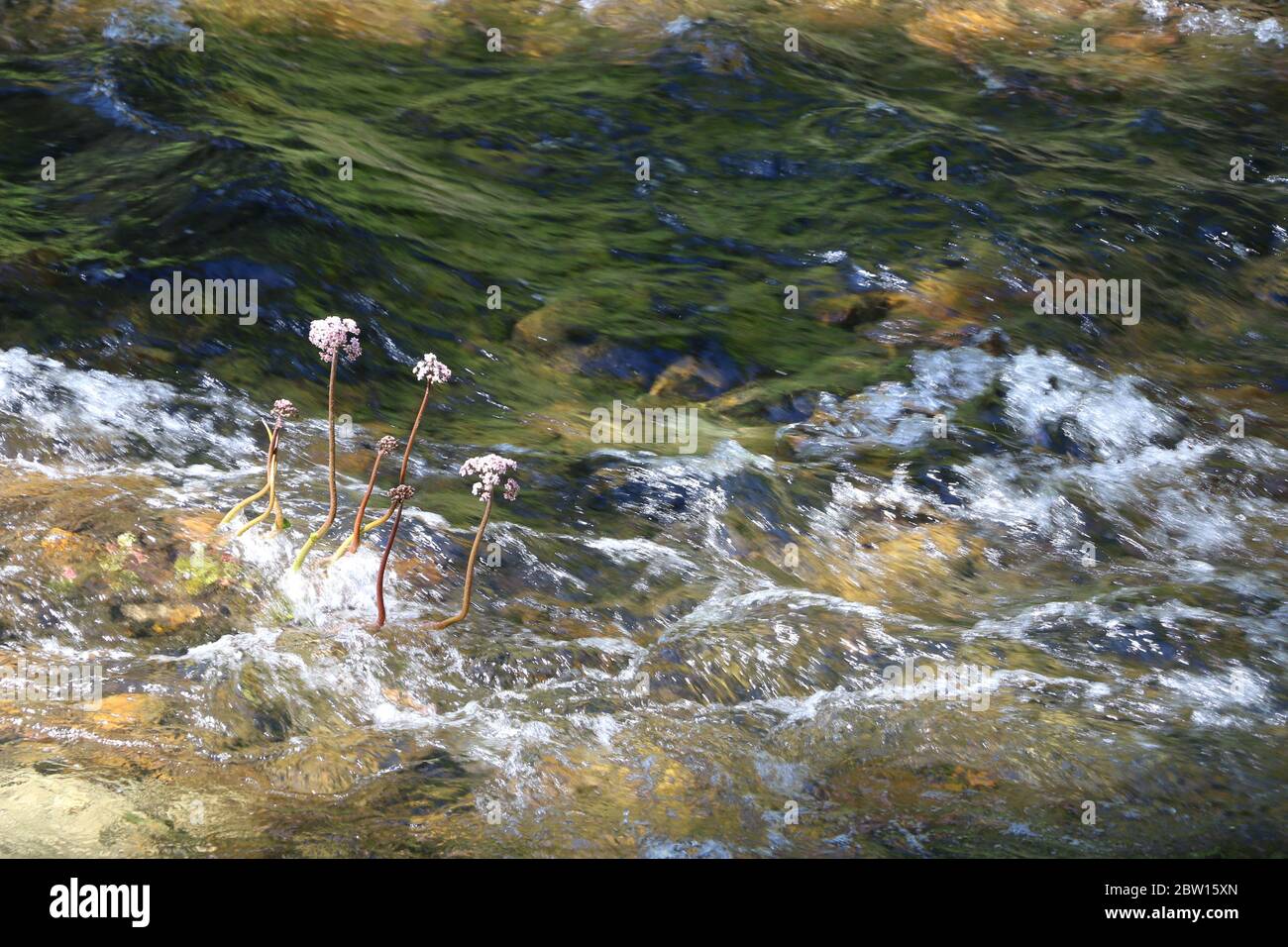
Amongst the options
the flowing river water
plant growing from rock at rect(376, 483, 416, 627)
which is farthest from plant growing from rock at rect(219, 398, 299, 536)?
plant growing from rock at rect(376, 483, 416, 627)

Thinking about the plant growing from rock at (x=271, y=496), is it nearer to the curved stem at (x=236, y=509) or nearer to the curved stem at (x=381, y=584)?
the curved stem at (x=236, y=509)

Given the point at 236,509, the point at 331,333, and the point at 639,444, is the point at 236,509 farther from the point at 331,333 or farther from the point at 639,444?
the point at 639,444

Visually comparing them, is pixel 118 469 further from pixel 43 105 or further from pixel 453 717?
pixel 43 105

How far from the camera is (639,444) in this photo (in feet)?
23.1

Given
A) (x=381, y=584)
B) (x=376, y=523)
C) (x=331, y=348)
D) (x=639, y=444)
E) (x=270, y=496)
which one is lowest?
(x=381, y=584)

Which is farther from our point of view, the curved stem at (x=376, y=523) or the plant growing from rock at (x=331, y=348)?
the curved stem at (x=376, y=523)

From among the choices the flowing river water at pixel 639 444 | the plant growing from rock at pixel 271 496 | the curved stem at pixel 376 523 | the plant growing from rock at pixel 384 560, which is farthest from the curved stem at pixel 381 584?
the plant growing from rock at pixel 271 496

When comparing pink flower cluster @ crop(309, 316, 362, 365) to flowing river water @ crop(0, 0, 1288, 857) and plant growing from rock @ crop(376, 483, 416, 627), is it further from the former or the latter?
flowing river water @ crop(0, 0, 1288, 857)

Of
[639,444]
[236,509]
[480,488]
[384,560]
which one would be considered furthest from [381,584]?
[639,444]

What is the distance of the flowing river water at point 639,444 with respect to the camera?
4.40 meters

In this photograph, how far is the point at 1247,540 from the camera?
268 inches

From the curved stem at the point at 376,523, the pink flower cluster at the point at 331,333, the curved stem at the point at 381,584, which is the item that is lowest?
the curved stem at the point at 381,584

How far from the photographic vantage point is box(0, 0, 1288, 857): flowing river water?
4398 millimetres
